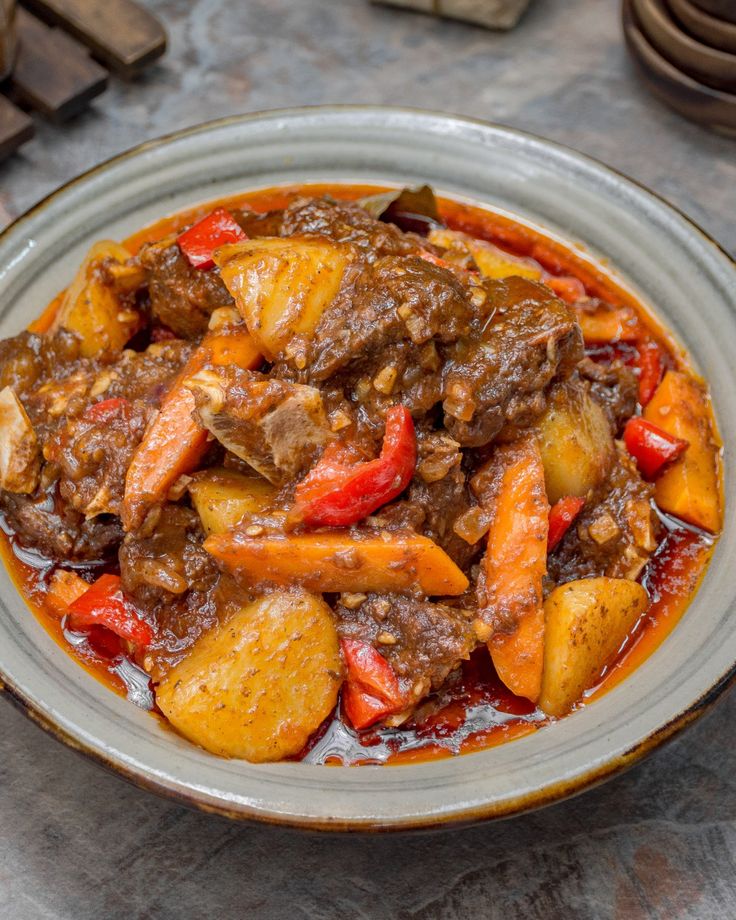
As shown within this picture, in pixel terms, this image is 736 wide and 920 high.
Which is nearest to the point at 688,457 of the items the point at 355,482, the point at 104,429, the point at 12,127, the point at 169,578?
the point at 355,482

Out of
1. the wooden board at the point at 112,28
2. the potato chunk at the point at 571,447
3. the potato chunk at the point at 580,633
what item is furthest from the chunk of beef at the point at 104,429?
the wooden board at the point at 112,28

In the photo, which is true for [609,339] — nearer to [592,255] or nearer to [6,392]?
[592,255]

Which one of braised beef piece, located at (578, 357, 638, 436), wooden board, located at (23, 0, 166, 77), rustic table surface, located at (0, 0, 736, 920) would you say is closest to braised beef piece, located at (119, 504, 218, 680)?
rustic table surface, located at (0, 0, 736, 920)

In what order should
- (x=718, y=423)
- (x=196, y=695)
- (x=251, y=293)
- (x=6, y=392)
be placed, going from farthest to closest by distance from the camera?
(x=718, y=423)
(x=6, y=392)
(x=251, y=293)
(x=196, y=695)

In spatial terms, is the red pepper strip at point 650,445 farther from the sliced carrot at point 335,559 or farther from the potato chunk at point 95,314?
the potato chunk at point 95,314

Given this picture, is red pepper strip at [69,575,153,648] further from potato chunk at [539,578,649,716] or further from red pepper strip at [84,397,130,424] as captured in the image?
potato chunk at [539,578,649,716]

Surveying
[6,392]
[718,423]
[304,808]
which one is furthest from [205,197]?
[304,808]
